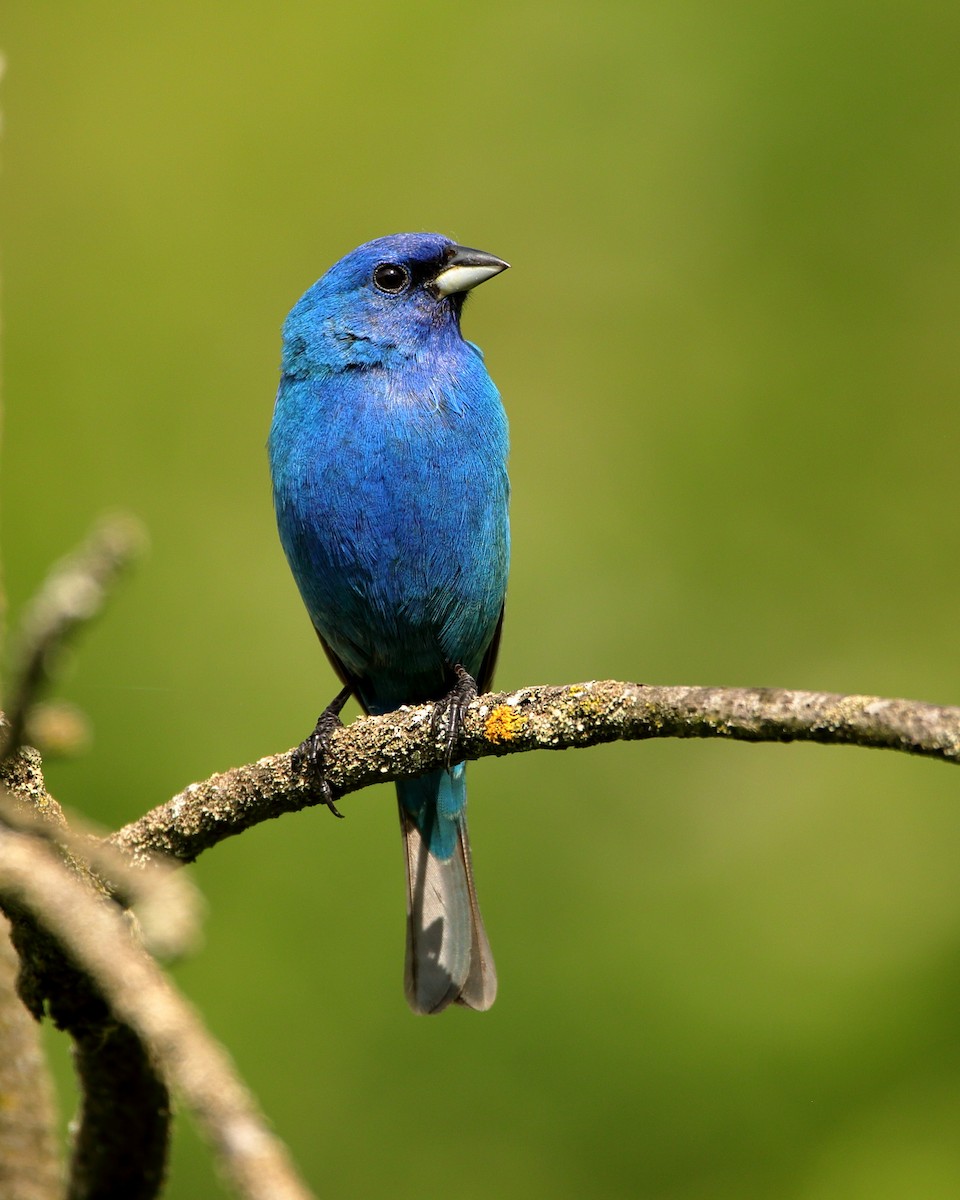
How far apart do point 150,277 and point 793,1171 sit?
14.5ft

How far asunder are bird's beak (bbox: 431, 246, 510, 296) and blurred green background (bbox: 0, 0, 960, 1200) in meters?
1.17

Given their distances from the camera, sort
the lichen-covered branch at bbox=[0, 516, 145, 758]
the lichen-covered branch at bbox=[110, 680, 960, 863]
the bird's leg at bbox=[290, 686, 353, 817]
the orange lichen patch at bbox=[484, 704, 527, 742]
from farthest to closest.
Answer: the bird's leg at bbox=[290, 686, 353, 817], the orange lichen patch at bbox=[484, 704, 527, 742], the lichen-covered branch at bbox=[110, 680, 960, 863], the lichen-covered branch at bbox=[0, 516, 145, 758]

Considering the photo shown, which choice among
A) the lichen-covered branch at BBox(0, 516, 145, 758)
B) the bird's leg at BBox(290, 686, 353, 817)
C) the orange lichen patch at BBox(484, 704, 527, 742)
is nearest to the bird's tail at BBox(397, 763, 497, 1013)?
the bird's leg at BBox(290, 686, 353, 817)

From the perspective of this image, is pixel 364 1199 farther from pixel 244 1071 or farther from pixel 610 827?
pixel 610 827

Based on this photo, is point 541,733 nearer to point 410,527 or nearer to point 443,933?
point 410,527

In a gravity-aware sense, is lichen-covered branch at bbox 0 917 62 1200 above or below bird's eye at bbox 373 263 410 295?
below

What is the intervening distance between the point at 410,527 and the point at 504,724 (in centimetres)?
178

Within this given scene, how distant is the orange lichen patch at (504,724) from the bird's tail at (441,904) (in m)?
1.84

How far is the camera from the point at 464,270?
5090 millimetres

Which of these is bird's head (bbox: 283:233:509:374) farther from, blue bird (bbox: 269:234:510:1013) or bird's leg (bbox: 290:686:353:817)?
bird's leg (bbox: 290:686:353:817)

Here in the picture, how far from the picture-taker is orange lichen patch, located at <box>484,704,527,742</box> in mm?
2697

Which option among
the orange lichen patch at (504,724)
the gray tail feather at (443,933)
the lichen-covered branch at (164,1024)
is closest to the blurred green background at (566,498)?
the gray tail feather at (443,933)

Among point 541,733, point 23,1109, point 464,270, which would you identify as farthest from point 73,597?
point 464,270

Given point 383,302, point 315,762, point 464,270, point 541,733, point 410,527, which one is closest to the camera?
point 541,733
